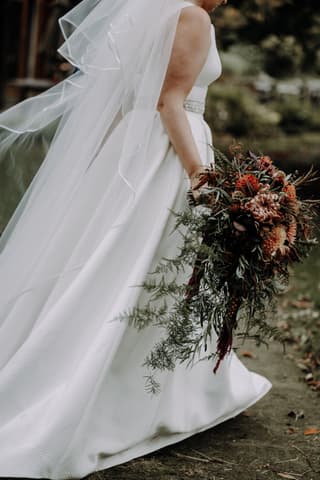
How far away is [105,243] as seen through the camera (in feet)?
11.2

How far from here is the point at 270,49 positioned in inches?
552

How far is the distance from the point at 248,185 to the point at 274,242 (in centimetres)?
26

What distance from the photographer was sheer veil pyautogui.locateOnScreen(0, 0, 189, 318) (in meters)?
3.46

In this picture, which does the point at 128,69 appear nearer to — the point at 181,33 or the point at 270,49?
the point at 181,33

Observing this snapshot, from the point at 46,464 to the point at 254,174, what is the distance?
146 centimetres

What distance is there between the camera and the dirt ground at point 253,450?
3.38 meters

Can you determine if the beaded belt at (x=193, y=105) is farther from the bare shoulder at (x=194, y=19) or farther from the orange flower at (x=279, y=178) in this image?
the orange flower at (x=279, y=178)

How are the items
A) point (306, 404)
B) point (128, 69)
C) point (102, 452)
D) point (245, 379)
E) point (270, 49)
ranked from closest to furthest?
point (102, 452) < point (128, 69) < point (245, 379) < point (306, 404) < point (270, 49)

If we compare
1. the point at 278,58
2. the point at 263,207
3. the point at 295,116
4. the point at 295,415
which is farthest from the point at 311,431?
the point at 295,116

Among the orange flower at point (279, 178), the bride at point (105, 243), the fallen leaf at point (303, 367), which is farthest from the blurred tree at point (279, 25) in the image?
the orange flower at point (279, 178)

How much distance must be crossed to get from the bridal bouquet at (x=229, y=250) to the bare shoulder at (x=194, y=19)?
617 mm

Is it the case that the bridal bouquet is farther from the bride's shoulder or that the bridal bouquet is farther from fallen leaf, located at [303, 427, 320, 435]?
fallen leaf, located at [303, 427, 320, 435]

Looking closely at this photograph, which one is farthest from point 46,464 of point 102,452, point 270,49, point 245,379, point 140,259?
point 270,49

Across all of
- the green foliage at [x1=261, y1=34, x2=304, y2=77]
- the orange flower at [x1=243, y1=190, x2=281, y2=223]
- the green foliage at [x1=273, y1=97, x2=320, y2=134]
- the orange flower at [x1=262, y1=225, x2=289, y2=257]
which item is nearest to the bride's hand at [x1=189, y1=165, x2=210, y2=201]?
the orange flower at [x1=243, y1=190, x2=281, y2=223]
